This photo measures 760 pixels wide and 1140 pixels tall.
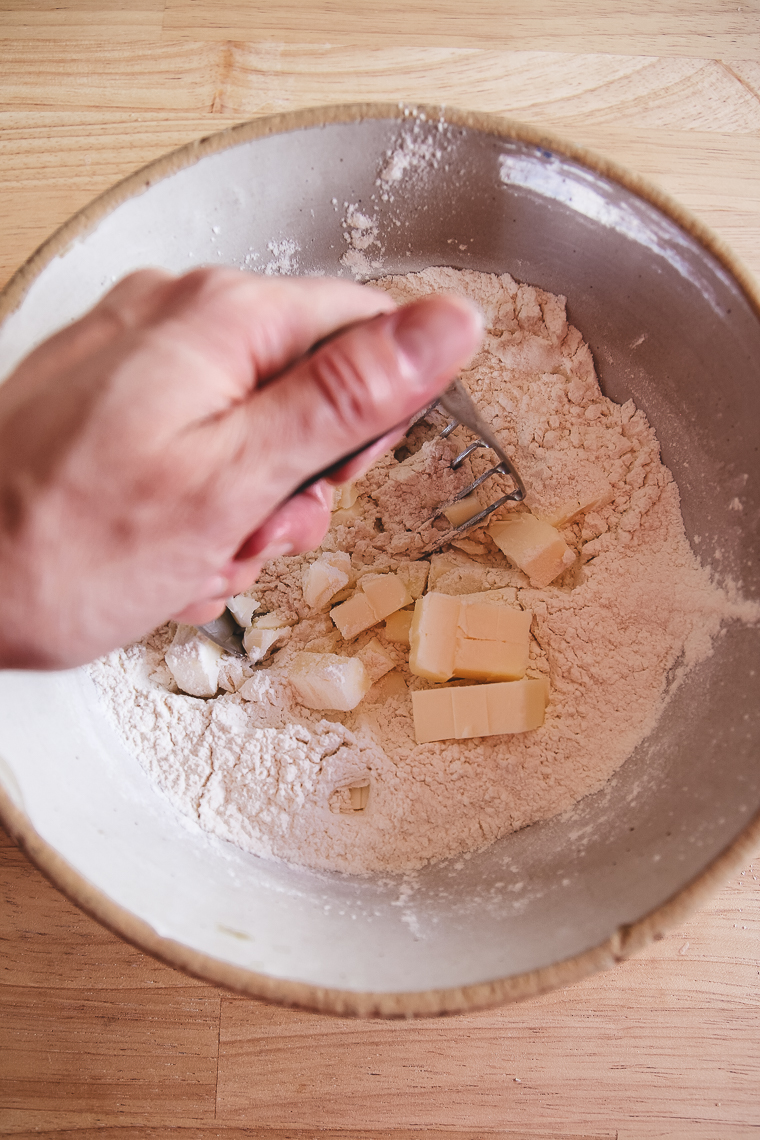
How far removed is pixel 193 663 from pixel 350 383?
0.43 m

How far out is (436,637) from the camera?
2.60ft

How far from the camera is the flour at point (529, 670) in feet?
2.53

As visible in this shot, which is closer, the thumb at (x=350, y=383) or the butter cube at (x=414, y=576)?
the thumb at (x=350, y=383)

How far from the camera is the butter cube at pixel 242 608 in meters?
0.85

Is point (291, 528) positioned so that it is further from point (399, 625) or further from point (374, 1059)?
point (374, 1059)

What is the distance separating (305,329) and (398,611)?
0.38m

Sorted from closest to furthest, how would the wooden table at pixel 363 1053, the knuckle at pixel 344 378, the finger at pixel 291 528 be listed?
1. the knuckle at pixel 344 378
2. the finger at pixel 291 528
3. the wooden table at pixel 363 1053

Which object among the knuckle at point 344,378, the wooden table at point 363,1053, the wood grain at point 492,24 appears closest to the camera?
the knuckle at point 344,378

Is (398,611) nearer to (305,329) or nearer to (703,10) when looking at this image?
(305,329)

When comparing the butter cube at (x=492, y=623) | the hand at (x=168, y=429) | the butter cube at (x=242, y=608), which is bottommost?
the butter cube at (x=242, y=608)

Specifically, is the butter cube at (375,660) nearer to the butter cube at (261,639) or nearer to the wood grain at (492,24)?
the butter cube at (261,639)

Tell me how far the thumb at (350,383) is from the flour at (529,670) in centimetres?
34

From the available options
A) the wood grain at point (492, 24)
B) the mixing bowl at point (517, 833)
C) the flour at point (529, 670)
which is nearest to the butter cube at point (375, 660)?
the flour at point (529, 670)

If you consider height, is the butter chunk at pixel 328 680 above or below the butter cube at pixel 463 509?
below
